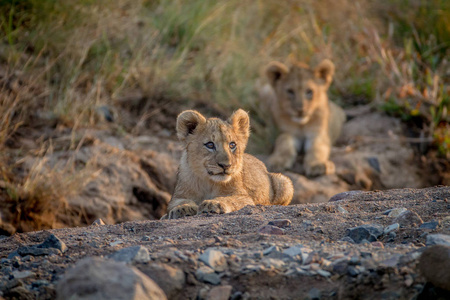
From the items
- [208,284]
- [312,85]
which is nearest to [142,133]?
[312,85]

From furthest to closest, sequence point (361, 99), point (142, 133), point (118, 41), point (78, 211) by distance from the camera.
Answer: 1. point (361, 99)
2. point (118, 41)
3. point (142, 133)
4. point (78, 211)

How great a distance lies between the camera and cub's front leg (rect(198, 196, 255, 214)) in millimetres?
5191

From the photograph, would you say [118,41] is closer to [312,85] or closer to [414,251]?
[312,85]

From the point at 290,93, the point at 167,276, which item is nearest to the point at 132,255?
the point at 167,276

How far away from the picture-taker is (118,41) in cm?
974

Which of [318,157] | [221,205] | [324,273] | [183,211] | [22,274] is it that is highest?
[324,273]

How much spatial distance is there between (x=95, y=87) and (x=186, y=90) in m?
1.89

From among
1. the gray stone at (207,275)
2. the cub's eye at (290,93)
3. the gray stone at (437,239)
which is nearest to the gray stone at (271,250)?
the gray stone at (207,275)

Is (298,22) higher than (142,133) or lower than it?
higher

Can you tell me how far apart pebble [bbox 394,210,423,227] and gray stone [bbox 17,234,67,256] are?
7.65 feet

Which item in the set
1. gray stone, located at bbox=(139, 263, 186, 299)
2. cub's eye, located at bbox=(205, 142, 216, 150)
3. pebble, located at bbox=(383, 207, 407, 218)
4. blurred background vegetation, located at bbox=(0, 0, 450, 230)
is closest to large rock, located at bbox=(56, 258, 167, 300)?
gray stone, located at bbox=(139, 263, 186, 299)

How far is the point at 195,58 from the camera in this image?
10383 millimetres

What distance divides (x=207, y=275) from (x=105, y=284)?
2.20 feet

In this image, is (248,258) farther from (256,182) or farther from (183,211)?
(256,182)
